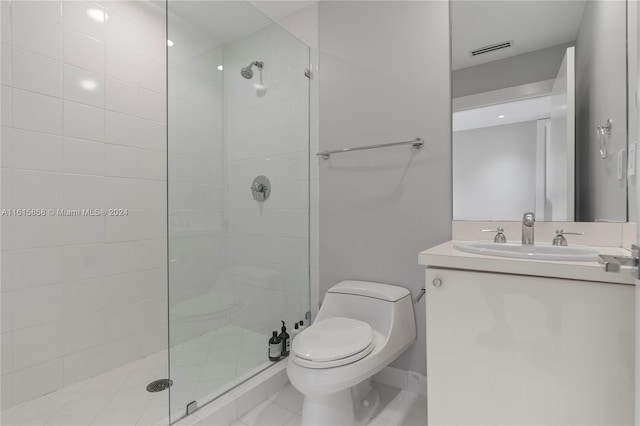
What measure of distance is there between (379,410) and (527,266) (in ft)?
3.49

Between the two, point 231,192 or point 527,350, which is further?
point 231,192

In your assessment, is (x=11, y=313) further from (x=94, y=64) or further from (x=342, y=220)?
(x=342, y=220)

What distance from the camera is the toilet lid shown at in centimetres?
123

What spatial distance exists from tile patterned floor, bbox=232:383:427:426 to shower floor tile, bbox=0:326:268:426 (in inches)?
7.8

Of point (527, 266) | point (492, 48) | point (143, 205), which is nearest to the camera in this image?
point (527, 266)

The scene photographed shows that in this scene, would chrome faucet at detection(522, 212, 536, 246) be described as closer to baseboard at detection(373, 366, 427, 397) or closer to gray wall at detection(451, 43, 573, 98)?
gray wall at detection(451, 43, 573, 98)

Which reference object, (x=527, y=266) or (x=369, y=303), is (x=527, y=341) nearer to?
(x=527, y=266)

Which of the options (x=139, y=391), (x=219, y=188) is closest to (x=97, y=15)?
(x=219, y=188)

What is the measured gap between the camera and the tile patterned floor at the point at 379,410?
1.44 m

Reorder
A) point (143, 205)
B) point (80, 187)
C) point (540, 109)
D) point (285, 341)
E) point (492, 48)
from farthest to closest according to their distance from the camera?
point (143, 205) → point (285, 341) → point (80, 187) → point (492, 48) → point (540, 109)

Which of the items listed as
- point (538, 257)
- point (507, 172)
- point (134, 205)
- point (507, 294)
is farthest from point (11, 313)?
point (507, 172)

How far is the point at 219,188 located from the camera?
158 centimetres

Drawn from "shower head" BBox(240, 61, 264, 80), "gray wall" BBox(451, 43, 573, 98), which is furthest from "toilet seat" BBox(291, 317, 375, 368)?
"shower head" BBox(240, 61, 264, 80)

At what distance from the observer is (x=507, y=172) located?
1435mm
